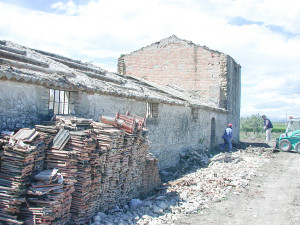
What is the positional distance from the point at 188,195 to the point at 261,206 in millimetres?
2044

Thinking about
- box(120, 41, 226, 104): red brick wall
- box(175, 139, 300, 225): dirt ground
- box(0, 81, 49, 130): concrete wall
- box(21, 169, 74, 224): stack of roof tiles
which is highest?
box(120, 41, 226, 104): red brick wall

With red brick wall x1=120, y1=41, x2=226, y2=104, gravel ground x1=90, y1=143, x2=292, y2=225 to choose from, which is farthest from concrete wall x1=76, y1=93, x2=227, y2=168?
red brick wall x1=120, y1=41, x2=226, y2=104

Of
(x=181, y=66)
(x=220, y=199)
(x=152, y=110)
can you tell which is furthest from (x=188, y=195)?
(x=181, y=66)

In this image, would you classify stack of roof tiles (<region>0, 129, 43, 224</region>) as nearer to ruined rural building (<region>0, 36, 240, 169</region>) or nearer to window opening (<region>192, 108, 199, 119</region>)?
ruined rural building (<region>0, 36, 240, 169</region>)

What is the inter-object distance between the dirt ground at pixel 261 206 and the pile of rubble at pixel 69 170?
6.12 feet

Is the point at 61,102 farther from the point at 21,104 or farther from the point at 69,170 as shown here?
the point at 69,170

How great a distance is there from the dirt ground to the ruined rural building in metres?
3.99

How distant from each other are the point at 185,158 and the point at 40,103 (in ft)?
28.3

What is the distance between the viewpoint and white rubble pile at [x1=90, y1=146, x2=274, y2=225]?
6750 millimetres

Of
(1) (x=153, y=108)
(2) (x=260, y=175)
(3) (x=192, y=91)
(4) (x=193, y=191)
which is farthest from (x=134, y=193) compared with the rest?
(3) (x=192, y=91)

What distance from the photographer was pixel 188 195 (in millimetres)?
8859

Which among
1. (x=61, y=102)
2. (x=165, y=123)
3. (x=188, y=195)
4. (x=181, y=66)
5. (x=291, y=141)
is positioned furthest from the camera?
(x=181, y=66)

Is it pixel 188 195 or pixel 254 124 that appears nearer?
pixel 188 195

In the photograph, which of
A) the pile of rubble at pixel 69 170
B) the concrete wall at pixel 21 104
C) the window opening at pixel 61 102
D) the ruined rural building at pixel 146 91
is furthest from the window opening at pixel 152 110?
the concrete wall at pixel 21 104
